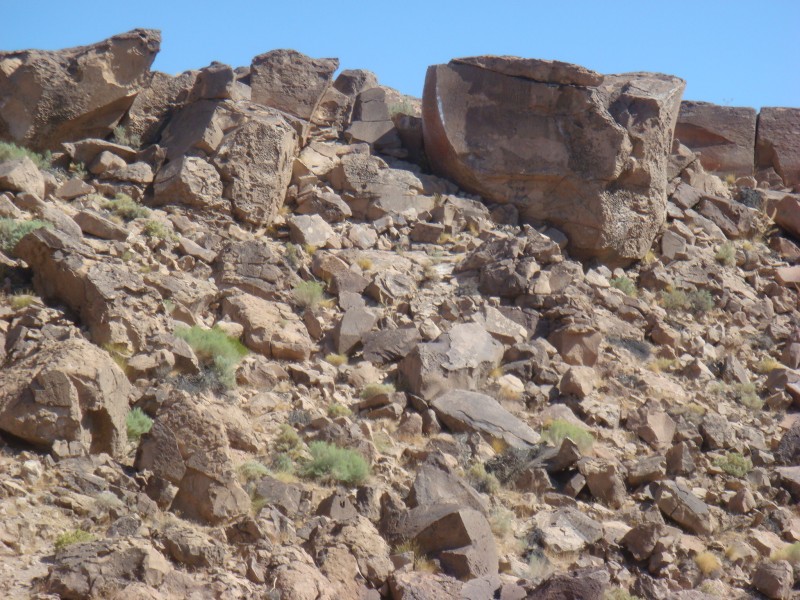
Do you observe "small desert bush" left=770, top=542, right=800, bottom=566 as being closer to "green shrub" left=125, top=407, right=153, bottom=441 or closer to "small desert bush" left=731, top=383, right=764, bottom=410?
"small desert bush" left=731, top=383, right=764, bottom=410

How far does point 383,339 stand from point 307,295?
46.9 inches

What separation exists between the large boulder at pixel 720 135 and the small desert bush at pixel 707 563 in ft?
41.4

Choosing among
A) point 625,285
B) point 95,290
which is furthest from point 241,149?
point 625,285

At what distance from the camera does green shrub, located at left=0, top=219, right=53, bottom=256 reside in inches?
386

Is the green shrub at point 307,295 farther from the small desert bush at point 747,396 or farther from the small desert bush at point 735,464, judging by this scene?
the small desert bush at point 747,396

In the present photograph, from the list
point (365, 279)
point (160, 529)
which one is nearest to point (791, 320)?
point (365, 279)

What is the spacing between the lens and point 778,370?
12.8 m

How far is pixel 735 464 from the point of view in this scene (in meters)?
10.4

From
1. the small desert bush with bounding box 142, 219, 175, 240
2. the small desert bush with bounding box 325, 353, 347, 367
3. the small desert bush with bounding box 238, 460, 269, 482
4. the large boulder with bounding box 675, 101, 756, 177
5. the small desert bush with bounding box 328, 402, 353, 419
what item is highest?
the large boulder with bounding box 675, 101, 756, 177

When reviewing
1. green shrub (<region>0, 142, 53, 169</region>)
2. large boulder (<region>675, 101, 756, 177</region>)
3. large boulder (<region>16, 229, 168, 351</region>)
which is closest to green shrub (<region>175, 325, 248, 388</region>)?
large boulder (<region>16, 229, 168, 351</region>)

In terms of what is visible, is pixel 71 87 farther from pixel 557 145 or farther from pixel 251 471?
pixel 251 471

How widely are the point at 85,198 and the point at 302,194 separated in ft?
10.5

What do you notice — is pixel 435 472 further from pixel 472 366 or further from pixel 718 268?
pixel 718 268

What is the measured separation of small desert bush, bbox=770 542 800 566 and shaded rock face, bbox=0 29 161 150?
1038 centimetres
